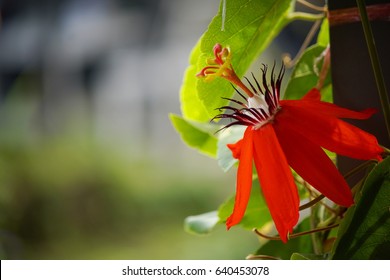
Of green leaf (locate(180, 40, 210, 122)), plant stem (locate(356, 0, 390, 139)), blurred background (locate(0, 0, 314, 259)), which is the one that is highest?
plant stem (locate(356, 0, 390, 139))

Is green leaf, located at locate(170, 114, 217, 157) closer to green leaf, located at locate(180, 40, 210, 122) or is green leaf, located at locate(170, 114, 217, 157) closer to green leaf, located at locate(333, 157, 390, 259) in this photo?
green leaf, located at locate(180, 40, 210, 122)

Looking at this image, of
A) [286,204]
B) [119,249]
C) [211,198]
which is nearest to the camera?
[286,204]

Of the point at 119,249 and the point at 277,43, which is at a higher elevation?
the point at 277,43

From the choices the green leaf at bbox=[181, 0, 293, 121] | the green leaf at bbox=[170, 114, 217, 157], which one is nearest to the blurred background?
the green leaf at bbox=[170, 114, 217, 157]

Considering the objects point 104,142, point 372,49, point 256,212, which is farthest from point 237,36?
point 104,142

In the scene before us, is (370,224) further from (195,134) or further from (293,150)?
(195,134)

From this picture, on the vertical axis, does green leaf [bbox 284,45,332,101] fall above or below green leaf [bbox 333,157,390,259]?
above

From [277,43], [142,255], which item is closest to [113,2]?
[277,43]
